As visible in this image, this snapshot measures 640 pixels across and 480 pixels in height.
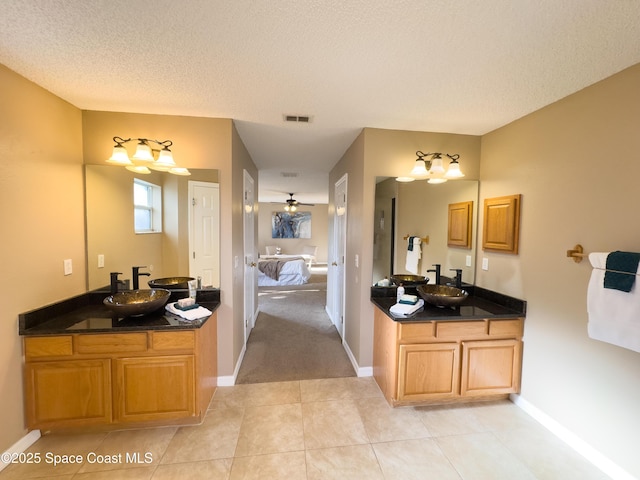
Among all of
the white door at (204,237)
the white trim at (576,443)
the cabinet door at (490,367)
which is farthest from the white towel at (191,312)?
the white trim at (576,443)

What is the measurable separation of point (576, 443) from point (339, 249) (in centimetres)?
275

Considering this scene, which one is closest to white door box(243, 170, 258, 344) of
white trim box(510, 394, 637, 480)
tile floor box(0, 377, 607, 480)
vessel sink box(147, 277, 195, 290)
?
vessel sink box(147, 277, 195, 290)

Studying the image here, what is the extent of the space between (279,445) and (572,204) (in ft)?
8.95

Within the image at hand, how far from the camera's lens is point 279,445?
1.85m

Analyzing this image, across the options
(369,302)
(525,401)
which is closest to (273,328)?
(369,302)

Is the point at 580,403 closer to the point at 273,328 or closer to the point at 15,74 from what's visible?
the point at 273,328

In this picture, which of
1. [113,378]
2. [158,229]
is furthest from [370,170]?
[113,378]

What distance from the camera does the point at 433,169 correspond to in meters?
2.51

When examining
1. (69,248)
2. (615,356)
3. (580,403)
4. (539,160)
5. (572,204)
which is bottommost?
(580,403)

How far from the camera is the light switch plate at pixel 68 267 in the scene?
2121mm

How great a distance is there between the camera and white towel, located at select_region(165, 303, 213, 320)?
6.72 ft

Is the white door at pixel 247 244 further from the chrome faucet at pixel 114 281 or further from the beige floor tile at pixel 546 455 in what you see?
the beige floor tile at pixel 546 455

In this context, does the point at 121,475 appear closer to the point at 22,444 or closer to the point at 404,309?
the point at 22,444

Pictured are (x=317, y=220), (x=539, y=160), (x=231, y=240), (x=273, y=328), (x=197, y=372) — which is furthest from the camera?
(x=317, y=220)
